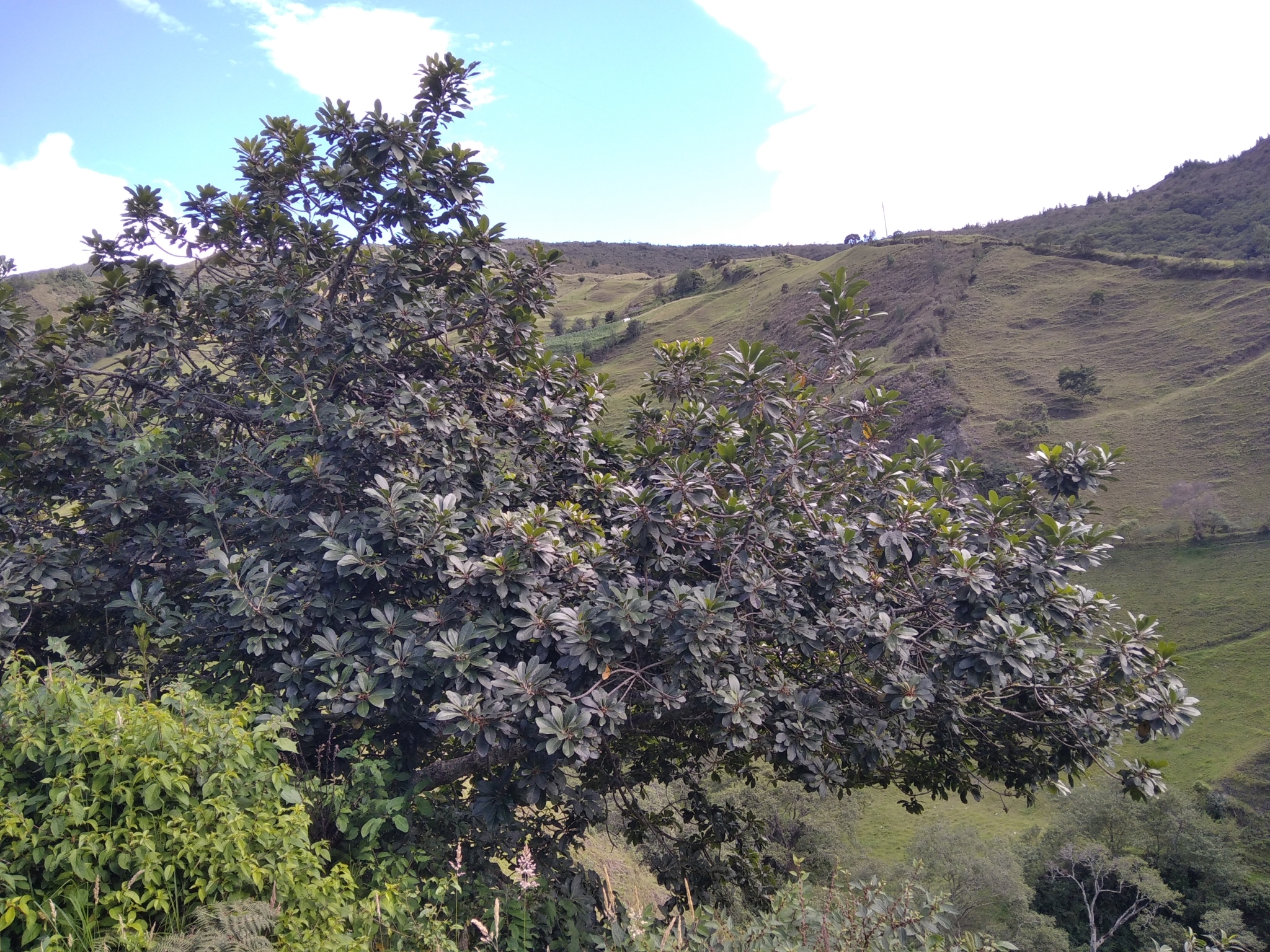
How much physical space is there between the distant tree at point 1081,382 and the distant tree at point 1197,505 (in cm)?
914

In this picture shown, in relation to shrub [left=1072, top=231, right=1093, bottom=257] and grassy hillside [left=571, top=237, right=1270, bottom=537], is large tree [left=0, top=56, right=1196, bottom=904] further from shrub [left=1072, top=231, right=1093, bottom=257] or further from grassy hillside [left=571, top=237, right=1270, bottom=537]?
shrub [left=1072, top=231, right=1093, bottom=257]

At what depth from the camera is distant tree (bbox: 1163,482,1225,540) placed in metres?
29.2

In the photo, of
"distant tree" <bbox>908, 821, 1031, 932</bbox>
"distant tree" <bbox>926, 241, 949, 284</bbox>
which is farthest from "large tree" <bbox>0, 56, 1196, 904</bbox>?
"distant tree" <bbox>926, 241, 949, 284</bbox>

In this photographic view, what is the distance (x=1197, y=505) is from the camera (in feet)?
99.5

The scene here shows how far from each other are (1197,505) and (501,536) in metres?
34.6

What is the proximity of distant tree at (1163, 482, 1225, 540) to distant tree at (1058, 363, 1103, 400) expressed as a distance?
9.14 m

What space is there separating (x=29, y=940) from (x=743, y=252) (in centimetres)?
9215

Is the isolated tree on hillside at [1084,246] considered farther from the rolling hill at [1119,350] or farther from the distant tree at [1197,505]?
the distant tree at [1197,505]

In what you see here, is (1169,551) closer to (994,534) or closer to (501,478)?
(994,534)

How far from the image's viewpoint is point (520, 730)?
4250 mm

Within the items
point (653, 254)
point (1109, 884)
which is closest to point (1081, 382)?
point (1109, 884)

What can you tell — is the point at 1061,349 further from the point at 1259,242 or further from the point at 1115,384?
the point at 1259,242

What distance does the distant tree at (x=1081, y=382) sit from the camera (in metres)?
39.6

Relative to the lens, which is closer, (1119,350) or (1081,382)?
(1081,382)
